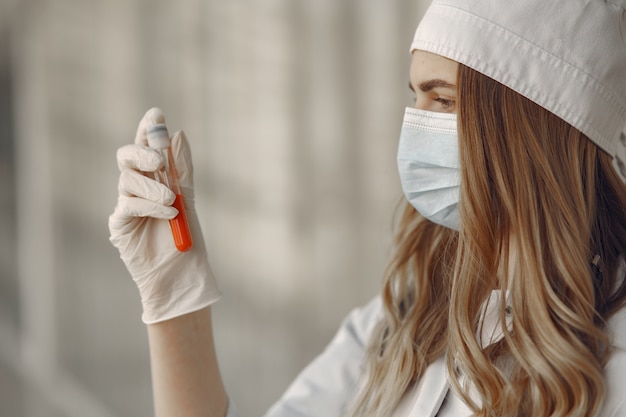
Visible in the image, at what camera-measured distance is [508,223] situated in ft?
4.85

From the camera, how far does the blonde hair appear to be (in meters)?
1.35

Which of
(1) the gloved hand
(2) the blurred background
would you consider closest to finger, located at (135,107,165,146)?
(1) the gloved hand

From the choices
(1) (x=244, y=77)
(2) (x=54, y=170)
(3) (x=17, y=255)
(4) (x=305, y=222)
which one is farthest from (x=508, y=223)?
(3) (x=17, y=255)

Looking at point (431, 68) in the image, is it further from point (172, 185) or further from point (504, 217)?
point (172, 185)

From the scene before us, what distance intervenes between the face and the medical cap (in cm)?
4

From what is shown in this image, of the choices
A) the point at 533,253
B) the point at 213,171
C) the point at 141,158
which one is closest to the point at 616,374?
the point at 533,253

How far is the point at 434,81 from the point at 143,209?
0.64 metres

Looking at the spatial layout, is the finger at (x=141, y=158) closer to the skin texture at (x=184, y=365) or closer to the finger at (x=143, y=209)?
the finger at (x=143, y=209)

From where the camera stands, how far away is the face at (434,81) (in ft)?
4.78

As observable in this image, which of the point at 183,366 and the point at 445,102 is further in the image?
the point at 183,366

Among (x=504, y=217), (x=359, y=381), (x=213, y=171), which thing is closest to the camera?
(x=504, y=217)

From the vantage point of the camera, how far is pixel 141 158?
148 centimetres

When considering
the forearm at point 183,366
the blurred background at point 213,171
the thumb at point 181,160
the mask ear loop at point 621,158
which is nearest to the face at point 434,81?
the mask ear loop at point 621,158

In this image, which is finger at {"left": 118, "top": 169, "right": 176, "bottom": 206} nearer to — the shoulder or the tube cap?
the tube cap
